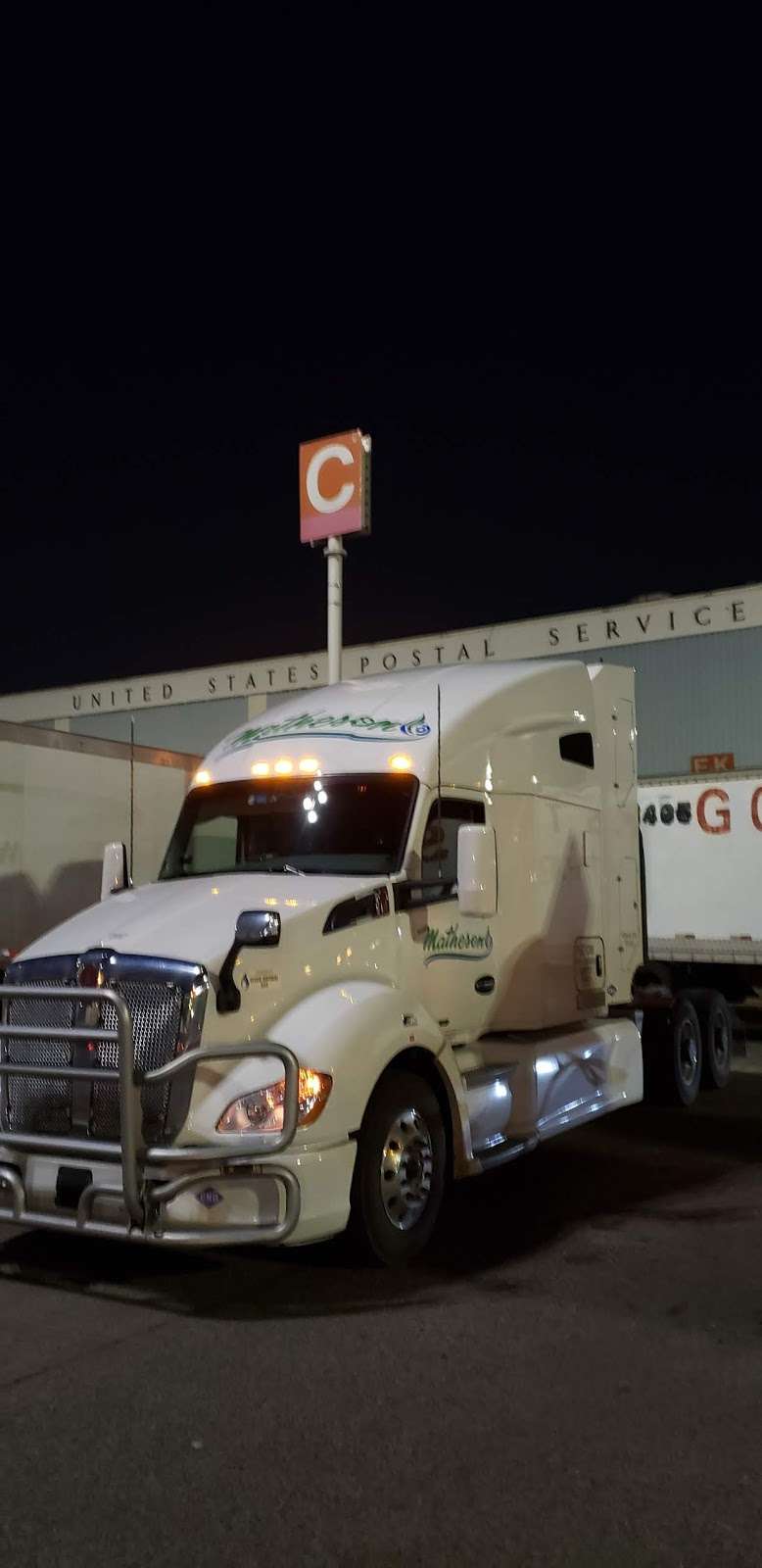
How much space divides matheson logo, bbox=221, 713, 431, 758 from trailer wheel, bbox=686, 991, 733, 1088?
5.57 metres

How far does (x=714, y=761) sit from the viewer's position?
2206 cm

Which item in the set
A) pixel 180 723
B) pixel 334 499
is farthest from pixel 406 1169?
pixel 180 723

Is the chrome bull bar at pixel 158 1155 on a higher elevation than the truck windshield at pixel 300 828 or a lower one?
lower

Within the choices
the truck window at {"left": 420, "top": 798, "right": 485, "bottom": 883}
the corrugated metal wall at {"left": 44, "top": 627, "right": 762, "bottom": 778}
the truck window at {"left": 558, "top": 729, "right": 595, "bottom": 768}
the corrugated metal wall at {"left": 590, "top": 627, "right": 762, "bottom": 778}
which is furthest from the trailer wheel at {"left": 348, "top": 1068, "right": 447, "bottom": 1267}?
the corrugated metal wall at {"left": 44, "top": 627, "right": 762, "bottom": 778}

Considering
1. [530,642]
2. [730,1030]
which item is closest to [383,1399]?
[730,1030]

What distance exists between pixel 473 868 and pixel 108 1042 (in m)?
2.11

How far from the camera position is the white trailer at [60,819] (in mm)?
10242

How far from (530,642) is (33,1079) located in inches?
744

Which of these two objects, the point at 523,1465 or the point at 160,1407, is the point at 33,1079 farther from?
the point at 523,1465

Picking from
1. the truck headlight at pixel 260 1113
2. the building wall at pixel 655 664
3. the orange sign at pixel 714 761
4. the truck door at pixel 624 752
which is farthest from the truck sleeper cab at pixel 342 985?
the orange sign at pixel 714 761

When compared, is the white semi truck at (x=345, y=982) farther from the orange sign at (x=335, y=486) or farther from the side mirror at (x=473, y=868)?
the orange sign at (x=335, y=486)

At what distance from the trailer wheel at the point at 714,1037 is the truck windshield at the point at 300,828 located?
19.0ft

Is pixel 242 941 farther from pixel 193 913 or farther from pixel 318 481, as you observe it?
pixel 318 481

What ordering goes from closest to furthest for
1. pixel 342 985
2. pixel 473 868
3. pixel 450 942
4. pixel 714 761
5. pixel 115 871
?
1. pixel 342 985
2. pixel 473 868
3. pixel 450 942
4. pixel 115 871
5. pixel 714 761
